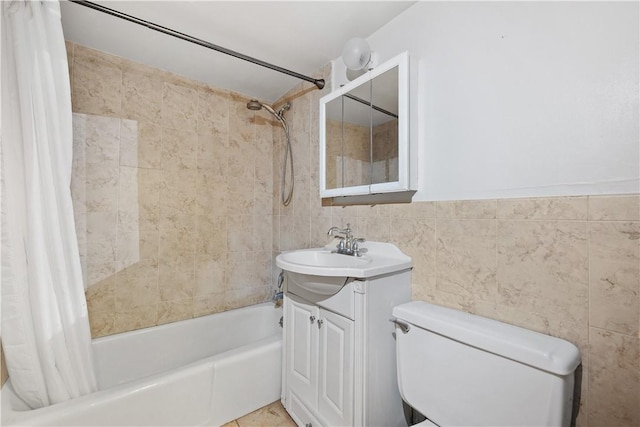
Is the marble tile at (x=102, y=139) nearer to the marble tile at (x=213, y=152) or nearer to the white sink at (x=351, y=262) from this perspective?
the marble tile at (x=213, y=152)

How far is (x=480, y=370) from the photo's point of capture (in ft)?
2.91

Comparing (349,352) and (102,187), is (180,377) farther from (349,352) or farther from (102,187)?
(102,187)

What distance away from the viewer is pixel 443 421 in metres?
0.98

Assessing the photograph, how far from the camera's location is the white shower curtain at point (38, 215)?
107cm

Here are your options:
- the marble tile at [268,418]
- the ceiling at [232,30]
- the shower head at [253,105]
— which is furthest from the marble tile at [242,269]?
the ceiling at [232,30]

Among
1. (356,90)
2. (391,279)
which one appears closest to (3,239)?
(391,279)

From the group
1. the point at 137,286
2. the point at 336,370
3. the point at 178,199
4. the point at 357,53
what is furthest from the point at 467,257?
the point at 137,286

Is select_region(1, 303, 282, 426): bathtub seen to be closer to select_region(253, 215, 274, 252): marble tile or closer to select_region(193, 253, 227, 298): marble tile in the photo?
select_region(193, 253, 227, 298): marble tile

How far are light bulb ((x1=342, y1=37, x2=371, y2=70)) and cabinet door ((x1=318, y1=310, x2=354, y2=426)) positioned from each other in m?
1.27

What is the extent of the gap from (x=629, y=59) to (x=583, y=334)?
2.63 feet

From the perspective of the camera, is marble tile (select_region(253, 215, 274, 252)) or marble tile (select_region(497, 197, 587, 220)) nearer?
marble tile (select_region(497, 197, 587, 220))

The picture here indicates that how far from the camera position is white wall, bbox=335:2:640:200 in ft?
2.57

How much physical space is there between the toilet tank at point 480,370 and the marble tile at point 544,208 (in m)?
0.39

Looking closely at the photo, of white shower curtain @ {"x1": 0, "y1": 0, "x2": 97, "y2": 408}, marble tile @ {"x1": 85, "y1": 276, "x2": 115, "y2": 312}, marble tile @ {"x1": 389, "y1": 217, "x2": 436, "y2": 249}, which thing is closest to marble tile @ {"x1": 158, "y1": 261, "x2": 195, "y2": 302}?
marble tile @ {"x1": 85, "y1": 276, "x2": 115, "y2": 312}
